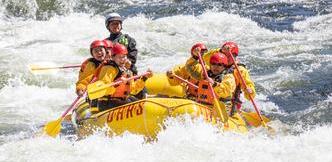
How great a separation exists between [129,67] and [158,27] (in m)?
10.00

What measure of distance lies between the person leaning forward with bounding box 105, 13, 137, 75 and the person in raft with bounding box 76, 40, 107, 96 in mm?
913

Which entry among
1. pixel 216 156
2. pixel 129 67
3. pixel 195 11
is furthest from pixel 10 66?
pixel 195 11

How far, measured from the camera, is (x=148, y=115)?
309 inches

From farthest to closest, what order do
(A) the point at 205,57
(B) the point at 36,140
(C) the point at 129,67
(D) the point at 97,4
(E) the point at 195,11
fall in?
(D) the point at 97,4
(E) the point at 195,11
(A) the point at 205,57
(C) the point at 129,67
(B) the point at 36,140

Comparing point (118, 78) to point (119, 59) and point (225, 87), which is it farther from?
point (225, 87)

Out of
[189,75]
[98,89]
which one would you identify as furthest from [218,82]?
[98,89]

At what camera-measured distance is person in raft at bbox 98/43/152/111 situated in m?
8.41

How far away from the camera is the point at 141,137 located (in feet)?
26.0

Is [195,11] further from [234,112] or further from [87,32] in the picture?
[234,112]

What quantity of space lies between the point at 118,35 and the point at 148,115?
2488 millimetres

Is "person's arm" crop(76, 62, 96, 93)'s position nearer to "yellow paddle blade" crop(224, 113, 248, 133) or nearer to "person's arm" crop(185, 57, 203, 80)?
"person's arm" crop(185, 57, 203, 80)

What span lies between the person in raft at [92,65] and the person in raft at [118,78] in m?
0.23

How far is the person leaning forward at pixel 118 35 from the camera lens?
9673 millimetres

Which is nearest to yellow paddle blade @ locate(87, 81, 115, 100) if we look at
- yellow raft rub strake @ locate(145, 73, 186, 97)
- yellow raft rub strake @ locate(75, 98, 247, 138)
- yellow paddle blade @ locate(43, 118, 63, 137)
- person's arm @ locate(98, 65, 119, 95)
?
person's arm @ locate(98, 65, 119, 95)
